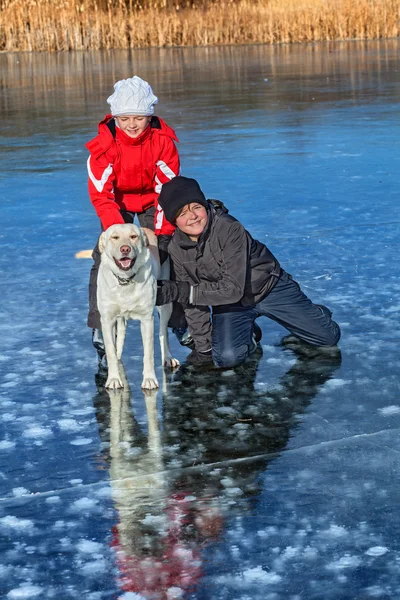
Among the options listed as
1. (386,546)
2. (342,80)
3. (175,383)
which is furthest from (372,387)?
(342,80)

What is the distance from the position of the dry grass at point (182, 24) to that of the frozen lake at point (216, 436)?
22.4 metres

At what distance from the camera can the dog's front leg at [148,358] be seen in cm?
558

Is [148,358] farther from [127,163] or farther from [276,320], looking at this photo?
[127,163]

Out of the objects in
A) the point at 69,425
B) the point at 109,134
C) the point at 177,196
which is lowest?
the point at 69,425

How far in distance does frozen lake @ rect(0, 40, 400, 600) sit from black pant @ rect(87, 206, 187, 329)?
167mm

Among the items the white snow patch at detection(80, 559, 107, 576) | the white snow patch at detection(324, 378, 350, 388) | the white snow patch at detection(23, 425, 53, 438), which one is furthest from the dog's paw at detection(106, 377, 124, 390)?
the white snow patch at detection(80, 559, 107, 576)

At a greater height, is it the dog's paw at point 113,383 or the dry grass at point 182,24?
the dry grass at point 182,24

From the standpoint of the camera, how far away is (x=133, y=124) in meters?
6.11

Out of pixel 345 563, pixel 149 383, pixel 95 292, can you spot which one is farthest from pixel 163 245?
pixel 345 563

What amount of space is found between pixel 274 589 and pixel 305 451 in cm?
118

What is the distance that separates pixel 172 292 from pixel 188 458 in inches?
58.8

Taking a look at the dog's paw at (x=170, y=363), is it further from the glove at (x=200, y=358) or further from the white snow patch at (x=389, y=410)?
the white snow patch at (x=389, y=410)

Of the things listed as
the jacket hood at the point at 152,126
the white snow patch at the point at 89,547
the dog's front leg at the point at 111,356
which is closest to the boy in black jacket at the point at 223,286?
the dog's front leg at the point at 111,356

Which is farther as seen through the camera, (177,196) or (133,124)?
(133,124)
